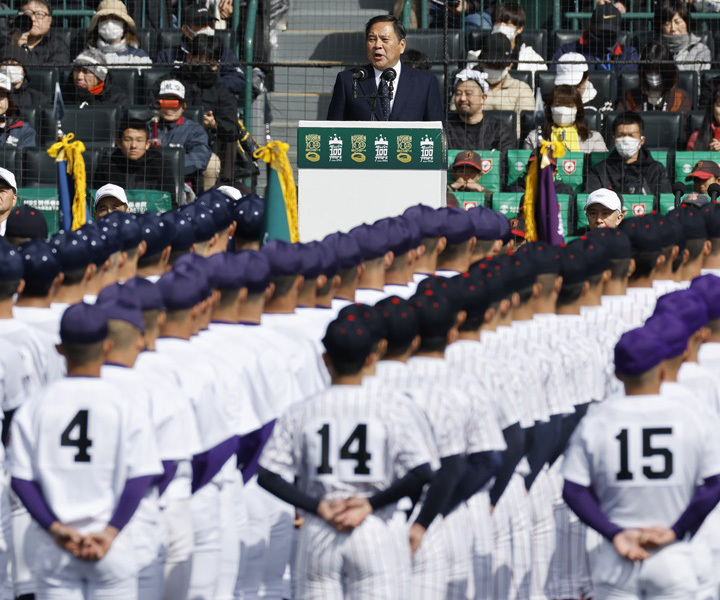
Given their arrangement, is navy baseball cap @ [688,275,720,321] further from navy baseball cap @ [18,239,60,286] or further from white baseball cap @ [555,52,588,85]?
white baseball cap @ [555,52,588,85]

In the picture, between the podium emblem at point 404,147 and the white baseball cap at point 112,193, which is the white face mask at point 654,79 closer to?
the podium emblem at point 404,147

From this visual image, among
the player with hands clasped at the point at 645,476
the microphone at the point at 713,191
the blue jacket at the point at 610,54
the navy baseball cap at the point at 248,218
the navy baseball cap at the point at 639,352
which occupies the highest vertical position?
the blue jacket at the point at 610,54

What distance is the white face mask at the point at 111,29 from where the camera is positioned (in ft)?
51.7

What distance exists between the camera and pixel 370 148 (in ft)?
37.3

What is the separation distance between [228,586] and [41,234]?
3522 mm

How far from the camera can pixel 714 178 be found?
44.2ft

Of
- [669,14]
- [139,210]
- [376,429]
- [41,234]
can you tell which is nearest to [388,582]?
[376,429]

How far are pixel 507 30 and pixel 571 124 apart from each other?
6.64 feet

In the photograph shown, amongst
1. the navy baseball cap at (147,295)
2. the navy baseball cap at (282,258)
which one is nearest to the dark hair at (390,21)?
the navy baseball cap at (282,258)

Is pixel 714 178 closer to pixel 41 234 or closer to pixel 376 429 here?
pixel 41 234

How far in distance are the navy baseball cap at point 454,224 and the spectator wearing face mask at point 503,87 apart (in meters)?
5.27

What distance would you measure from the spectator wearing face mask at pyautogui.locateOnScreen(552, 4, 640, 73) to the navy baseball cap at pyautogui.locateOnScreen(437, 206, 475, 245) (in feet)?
21.2

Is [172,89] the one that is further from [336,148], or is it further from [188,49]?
[336,148]

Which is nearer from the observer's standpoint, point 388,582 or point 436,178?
point 388,582
